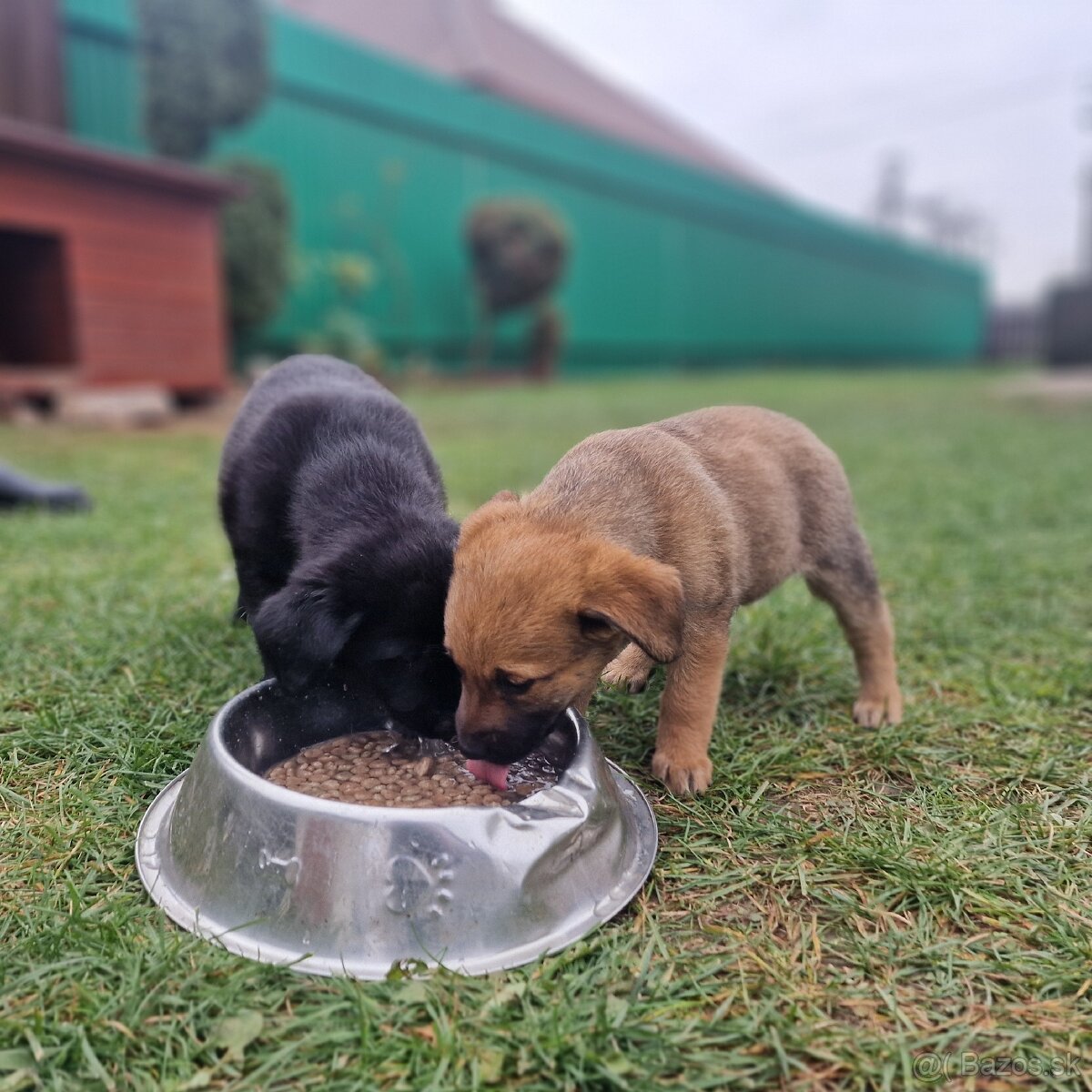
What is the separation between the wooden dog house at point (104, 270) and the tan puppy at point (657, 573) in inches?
342

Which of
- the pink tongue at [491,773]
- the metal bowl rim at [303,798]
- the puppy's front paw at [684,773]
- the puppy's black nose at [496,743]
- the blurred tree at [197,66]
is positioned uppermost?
the blurred tree at [197,66]

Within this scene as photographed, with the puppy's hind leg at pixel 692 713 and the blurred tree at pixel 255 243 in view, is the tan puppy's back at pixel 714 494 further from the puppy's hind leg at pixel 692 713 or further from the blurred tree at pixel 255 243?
the blurred tree at pixel 255 243

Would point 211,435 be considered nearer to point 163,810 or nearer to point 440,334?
point 163,810

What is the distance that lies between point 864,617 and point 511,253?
17697mm

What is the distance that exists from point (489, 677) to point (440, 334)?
18.5 metres

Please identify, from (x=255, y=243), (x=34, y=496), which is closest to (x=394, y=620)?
(x=34, y=496)

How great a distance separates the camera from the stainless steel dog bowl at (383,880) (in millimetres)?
1778

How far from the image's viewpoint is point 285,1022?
5.36 feet

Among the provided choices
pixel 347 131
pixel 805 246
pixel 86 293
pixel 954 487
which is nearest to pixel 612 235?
pixel 347 131

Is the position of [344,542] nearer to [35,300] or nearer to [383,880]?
[383,880]

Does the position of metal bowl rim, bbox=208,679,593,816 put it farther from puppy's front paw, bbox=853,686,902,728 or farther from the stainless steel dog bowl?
puppy's front paw, bbox=853,686,902,728

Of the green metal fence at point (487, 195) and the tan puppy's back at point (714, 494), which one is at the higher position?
the green metal fence at point (487, 195)

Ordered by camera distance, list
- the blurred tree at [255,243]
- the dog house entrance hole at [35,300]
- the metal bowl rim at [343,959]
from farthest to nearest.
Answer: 1. the blurred tree at [255,243]
2. the dog house entrance hole at [35,300]
3. the metal bowl rim at [343,959]

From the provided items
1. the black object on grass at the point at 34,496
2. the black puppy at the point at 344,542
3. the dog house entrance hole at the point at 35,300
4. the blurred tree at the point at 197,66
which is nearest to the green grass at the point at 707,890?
the black puppy at the point at 344,542
